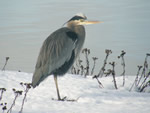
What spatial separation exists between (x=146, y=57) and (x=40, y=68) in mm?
2299

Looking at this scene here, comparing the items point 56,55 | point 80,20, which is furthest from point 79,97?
point 80,20

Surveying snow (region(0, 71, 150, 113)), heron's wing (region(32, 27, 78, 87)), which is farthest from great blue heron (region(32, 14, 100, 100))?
snow (region(0, 71, 150, 113))

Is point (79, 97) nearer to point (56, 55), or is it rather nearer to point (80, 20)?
point (56, 55)

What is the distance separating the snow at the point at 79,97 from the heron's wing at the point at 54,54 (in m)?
0.38

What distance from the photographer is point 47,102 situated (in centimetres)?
498

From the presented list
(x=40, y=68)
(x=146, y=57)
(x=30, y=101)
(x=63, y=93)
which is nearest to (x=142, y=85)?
(x=146, y=57)

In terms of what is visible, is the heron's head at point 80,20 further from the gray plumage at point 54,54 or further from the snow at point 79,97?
the snow at point 79,97

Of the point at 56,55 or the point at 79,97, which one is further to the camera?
the point at 56,55

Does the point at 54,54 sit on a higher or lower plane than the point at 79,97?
higher

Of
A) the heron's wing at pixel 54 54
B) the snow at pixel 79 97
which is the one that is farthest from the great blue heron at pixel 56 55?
the snow at pixel 79 97

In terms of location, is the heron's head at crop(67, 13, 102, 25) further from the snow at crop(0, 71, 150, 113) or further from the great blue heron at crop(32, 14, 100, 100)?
the snow at crop(0, 71, 150, 113)

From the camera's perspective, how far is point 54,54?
5.95 meters

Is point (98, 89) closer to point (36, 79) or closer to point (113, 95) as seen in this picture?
point (113, 95)

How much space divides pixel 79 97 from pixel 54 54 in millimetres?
1020
